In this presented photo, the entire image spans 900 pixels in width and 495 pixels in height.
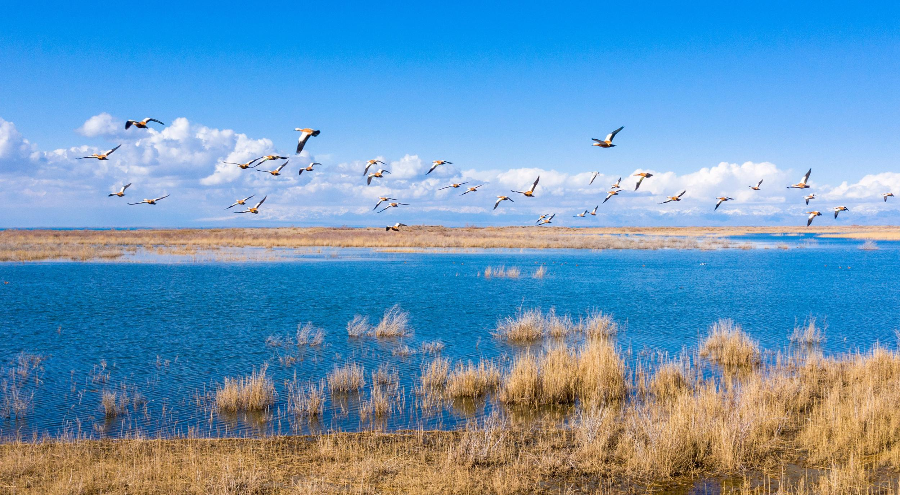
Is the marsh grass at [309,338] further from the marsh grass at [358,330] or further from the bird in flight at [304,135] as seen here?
the bird in flight at [304,135]

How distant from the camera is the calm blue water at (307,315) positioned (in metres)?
14.2

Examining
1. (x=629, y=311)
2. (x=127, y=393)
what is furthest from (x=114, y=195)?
(x=629, y=311)

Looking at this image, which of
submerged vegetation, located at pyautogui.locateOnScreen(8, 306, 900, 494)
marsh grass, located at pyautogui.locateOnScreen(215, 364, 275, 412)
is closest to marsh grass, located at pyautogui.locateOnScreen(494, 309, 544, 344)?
submerged vegetation, located at pyautogui.locateOnScreen(8, 306, 900, 494)

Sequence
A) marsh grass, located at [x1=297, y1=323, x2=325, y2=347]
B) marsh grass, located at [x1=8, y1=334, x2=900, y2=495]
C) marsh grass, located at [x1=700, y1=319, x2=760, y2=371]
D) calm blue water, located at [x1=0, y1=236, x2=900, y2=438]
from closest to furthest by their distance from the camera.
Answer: marsh grass, located at [x1=8, y1=334, x2=900, y2=495] → calm blue water, located at [x1=0, y1=236, x2=900, y2=438] → marsh grass, located at [x1=700, y1=319, x2=760, y2=371] → marsh grass, located at [x1=297, y1=323, x2=325, y2=347]

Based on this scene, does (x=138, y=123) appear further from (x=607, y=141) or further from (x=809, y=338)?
(x=809, y=338)

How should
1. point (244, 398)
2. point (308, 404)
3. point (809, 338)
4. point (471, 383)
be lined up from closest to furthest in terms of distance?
point (308, 404) < point (244, 398) < point (471, 383) < point (809, 338)

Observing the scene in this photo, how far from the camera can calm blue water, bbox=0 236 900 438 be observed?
46.6 ft

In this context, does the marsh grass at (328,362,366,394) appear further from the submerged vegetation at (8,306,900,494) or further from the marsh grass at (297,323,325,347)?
the marsh grass at (297,323,325,347)

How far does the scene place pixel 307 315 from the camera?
29.1 meters

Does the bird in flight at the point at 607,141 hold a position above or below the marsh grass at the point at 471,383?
above

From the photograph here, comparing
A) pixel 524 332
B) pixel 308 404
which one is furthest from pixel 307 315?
pixel 308 404

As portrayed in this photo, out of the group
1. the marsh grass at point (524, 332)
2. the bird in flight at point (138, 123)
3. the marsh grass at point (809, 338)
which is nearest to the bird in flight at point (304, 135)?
the bird in flight at point (138, 123)

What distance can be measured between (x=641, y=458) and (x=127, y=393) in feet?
40.0

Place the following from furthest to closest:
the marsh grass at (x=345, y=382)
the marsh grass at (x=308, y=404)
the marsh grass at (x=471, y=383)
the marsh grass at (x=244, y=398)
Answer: the marsh grass at (x=345, y=382), the marsh grass at (x=471, y=383), the marsh grass at (x=244, y=398), the marsh grass at (x=308, y=404)
